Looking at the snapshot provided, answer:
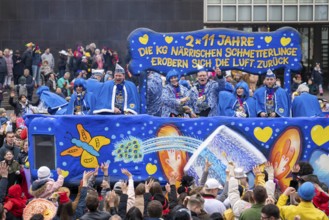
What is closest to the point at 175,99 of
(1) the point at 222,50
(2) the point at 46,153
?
(1) the point at 222,50

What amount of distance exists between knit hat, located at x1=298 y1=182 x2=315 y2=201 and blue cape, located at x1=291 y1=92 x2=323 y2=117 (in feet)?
19.2

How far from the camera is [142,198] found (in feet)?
34.9

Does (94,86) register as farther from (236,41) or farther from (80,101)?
(236,41)

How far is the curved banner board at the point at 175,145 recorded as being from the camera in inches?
559

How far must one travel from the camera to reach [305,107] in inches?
611

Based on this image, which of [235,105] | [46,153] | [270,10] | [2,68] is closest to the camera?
[46,153]

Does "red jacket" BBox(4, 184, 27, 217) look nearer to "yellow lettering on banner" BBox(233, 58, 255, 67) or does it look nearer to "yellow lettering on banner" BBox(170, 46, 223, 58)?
"yellow lettering on banner" BBox(170, 46, 223, 58)

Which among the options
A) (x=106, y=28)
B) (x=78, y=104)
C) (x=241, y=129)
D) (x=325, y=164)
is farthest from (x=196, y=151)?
(x=106, y=28)

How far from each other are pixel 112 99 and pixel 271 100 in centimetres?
268

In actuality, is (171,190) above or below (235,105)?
below

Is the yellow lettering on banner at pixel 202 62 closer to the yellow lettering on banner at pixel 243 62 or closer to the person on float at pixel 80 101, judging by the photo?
the yellow lettering on banner at pixel 243 62

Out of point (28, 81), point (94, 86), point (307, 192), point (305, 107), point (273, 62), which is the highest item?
point (273, 62)

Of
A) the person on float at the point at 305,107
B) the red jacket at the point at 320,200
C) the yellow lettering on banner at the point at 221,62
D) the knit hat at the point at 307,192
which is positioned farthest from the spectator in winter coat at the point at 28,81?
the knit hat at the point at 307,192

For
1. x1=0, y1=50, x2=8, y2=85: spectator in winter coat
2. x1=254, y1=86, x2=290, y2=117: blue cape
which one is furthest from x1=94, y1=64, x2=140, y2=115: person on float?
x1=0, y1=50, x2=8, y2=85: spectator in winter coat
